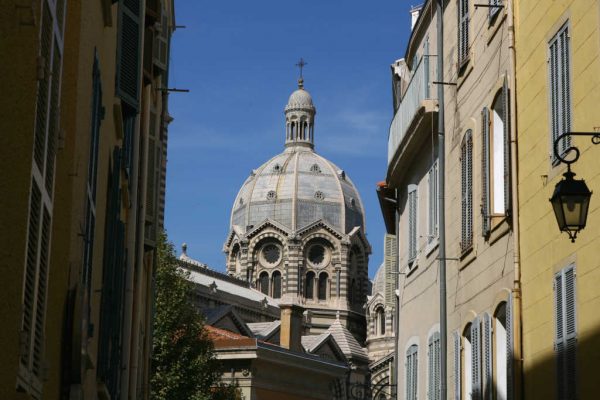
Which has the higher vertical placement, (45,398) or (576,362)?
(576,362)

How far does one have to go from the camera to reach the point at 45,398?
23.9 feet

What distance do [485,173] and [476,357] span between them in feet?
7.13

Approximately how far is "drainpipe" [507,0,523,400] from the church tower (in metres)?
99.5

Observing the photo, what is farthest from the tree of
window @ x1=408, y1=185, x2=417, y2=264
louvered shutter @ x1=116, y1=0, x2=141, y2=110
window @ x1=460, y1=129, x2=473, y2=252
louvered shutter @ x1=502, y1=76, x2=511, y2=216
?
louvered shutter @ x1=116, y1=0, x2=141, y2=110

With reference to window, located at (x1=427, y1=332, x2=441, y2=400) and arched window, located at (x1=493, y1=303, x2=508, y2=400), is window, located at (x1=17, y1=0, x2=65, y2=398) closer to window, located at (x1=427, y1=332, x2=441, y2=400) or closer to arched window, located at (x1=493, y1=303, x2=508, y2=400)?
arched window, located at (x1=493, y1=303, x2=508, y2=400)

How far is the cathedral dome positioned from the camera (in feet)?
388

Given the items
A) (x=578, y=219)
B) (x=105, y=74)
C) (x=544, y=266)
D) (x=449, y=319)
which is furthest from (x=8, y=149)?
(x=449, y=319)

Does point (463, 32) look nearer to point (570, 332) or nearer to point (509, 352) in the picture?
point (509, 352)

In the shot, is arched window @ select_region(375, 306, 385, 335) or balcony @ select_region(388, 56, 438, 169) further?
arched window @ select_region(375, 306, 385, 335)

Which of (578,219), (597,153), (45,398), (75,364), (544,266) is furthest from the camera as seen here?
(544,266)

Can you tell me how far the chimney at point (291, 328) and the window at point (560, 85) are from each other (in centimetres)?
6396

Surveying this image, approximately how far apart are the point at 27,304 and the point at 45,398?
1.38m

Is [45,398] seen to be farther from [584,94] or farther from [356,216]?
[356,216]

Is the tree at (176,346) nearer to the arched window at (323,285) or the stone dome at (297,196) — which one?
the arched window at (323,285)
